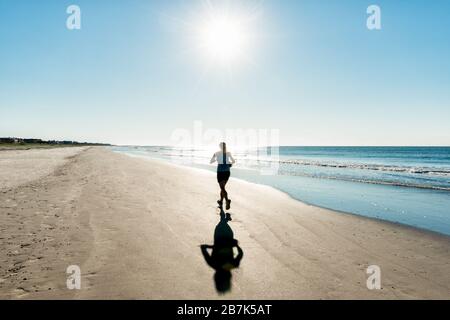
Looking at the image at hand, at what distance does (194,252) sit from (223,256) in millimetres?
669

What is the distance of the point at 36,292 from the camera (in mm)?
4539

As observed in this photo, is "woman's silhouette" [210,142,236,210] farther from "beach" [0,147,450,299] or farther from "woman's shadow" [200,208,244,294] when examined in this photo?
"woman's shadow" [200,208,244,294]

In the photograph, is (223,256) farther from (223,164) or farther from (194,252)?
(223,164)

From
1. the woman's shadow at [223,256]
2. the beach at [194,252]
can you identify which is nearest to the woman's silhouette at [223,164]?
the beach at [194,252]

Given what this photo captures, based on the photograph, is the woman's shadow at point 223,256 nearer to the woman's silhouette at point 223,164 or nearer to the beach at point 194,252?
the beach at point 194,252

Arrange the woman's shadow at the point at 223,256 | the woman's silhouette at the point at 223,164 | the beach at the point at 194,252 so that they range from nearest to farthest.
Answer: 1. the beach at the point at 194,252
2. the woman's shadow at the point at 223,256
3. the woman's silhouette at the point at 223,164

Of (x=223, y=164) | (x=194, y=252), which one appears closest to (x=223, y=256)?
(x=194, y=252)

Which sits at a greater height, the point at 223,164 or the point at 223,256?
the point at 223,164

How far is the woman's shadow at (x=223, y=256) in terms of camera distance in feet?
16.6

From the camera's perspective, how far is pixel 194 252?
21.1 feet

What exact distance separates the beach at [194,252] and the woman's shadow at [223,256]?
0.46 feet
